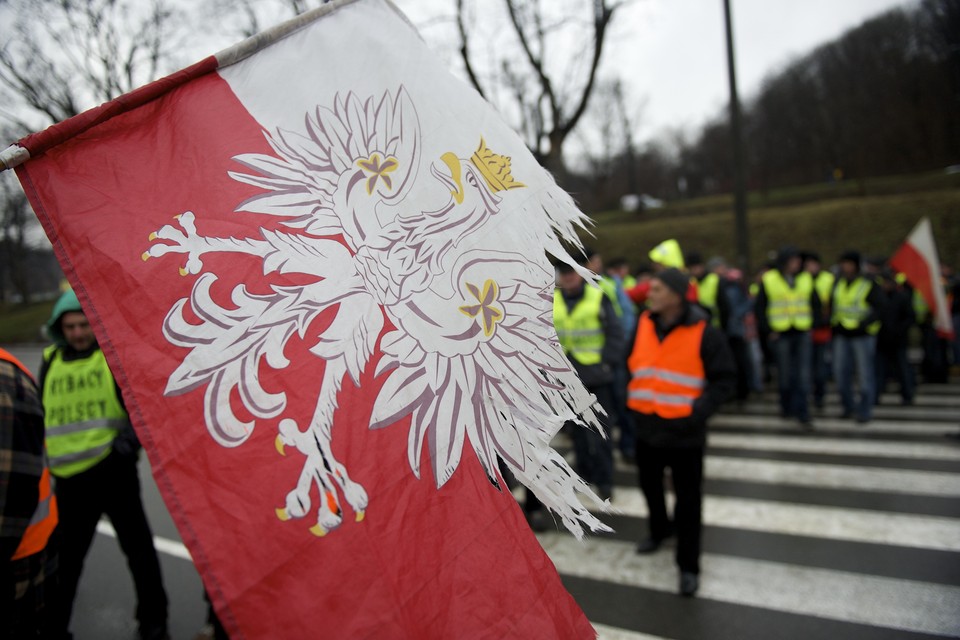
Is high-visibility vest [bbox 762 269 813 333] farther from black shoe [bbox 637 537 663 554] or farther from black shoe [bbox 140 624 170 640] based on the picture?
black shoe [bbox 140 624 170 640]

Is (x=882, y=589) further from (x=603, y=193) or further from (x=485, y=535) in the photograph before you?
(x=603, y=193)

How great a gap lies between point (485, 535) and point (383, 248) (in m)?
0.81

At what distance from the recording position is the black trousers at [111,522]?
3297 millimetres

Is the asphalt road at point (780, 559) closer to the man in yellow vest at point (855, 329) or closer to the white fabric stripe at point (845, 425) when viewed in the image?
the white fabric stripe at point (845, 425)

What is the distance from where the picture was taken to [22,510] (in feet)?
6.73

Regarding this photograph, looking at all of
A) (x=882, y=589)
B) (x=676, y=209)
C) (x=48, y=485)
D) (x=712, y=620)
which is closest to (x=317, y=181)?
(x=48, y=485)

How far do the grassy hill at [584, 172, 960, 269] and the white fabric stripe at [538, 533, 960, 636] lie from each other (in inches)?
557

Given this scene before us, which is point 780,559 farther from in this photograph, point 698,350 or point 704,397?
point 698,350

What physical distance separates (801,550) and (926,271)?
567 cm

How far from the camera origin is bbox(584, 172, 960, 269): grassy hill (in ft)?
61.9

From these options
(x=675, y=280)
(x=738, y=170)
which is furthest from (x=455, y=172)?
(x=738, y=170)

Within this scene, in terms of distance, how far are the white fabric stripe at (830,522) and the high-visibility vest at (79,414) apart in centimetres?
319

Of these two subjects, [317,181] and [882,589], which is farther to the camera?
[882,589]

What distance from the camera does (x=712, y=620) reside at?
3406mm
